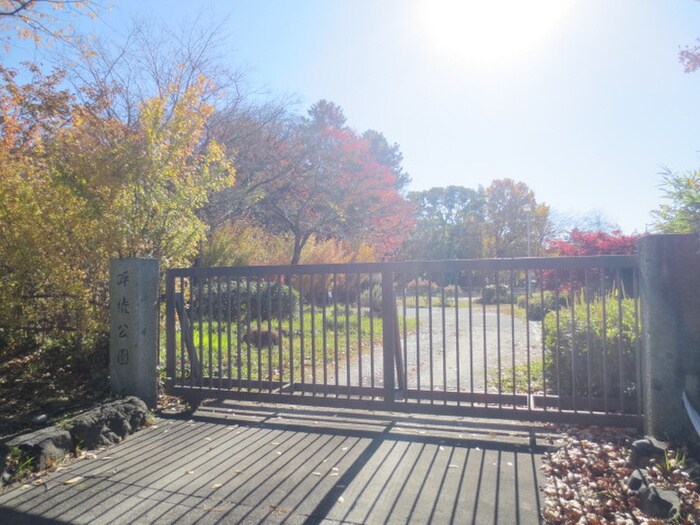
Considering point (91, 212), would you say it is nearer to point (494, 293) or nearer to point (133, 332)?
point (133, 332)

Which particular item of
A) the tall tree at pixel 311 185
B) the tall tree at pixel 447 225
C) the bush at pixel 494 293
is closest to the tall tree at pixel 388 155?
the tall tree at pixel 447 225

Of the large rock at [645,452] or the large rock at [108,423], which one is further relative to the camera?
the large rock at [108,423]

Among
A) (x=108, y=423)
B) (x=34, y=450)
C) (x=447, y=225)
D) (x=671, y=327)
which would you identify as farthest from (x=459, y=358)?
(x=447, y=225)

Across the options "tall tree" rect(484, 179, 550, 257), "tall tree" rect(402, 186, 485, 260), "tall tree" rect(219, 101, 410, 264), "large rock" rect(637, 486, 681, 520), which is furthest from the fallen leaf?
"tall tree" rect(484, 179, 550, 257)

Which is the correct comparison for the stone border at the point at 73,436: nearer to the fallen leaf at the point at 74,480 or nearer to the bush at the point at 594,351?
the fallen leaf at the point at 74,480

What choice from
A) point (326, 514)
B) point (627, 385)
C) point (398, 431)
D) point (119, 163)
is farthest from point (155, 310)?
point (627, 385)

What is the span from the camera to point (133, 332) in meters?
5.57

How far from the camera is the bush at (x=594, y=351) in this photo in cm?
508

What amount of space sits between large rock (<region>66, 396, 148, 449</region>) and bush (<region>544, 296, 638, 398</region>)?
4097mm

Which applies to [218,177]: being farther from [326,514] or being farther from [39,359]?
[326,514]

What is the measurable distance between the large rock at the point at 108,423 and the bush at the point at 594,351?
410 centimetres

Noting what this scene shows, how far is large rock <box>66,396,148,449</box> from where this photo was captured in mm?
4371

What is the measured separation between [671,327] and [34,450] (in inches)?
200

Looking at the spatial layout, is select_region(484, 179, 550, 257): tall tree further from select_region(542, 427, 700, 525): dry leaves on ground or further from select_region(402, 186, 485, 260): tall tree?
select_region(542, 427, 700, 525): dry leaves on ground
